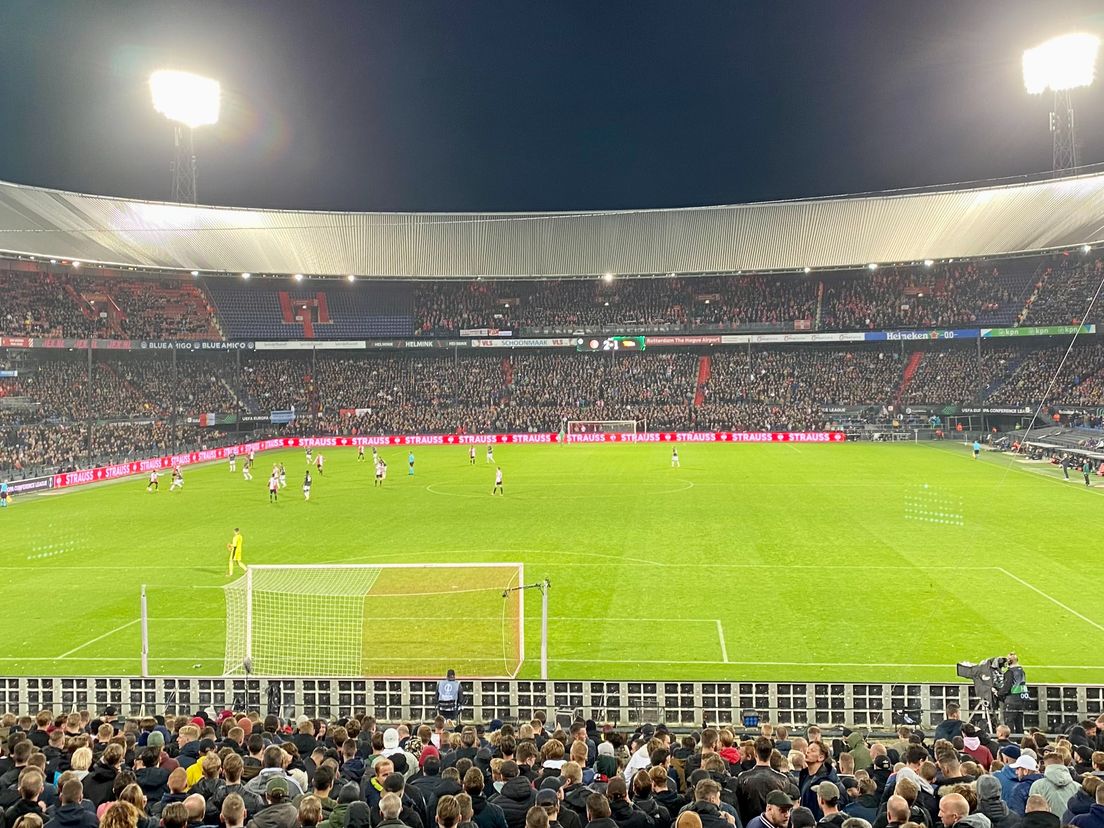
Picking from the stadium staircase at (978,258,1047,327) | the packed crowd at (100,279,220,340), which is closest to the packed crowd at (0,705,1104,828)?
the packed crowd at (100,279,220,340)

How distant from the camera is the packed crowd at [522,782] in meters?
6.66

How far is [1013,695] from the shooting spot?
1327 cm

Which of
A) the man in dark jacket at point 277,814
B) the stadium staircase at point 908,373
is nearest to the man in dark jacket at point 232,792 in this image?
the man in dark jacket at point 277,814

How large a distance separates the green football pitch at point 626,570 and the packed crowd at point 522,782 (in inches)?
266

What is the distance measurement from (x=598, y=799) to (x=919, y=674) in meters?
12.0

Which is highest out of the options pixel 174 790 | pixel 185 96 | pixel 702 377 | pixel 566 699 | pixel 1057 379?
pixel 185 96

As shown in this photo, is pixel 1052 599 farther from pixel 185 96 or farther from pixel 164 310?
pixel 164 310

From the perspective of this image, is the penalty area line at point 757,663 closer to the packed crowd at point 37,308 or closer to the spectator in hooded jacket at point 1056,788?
the spectator in hooded jacket at point 1056,788

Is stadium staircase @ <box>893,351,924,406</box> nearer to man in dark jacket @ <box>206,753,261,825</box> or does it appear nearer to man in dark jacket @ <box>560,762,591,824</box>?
man in dark jacket @ <box>560,762,591,824</box>

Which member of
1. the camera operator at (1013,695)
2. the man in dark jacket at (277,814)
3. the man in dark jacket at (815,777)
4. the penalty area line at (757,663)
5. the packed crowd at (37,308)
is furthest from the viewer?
the packed crowd at (37,308)

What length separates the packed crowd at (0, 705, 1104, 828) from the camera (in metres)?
6.66

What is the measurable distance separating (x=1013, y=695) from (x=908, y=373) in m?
70.8

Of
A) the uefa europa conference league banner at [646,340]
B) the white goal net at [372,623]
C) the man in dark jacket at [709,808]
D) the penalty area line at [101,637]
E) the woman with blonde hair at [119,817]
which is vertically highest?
the uefa europa conference league banner at [646,340]

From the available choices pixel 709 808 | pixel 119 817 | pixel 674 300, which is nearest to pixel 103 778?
pixel 119 817
